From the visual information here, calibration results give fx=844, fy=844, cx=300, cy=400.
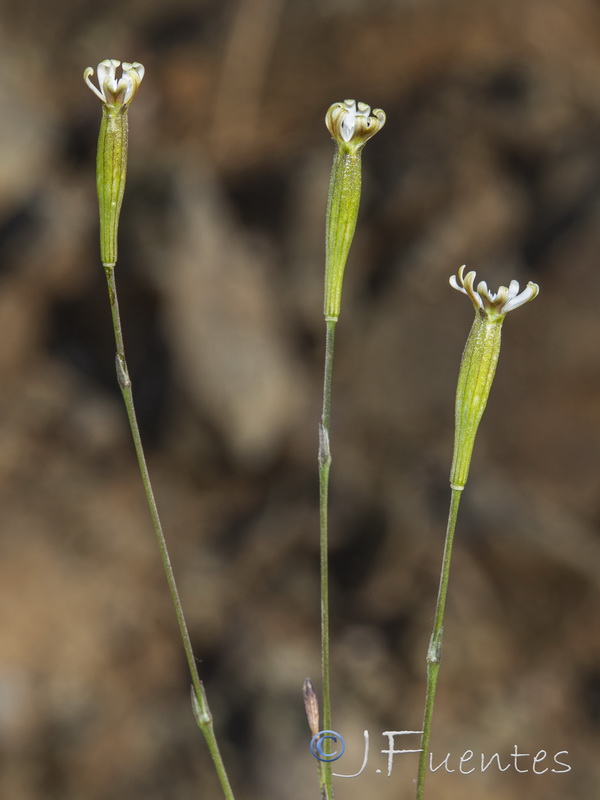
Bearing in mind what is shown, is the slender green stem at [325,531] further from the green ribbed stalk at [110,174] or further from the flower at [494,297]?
the green ribbed stalk at [110,174]

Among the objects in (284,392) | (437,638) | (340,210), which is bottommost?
(437,638)

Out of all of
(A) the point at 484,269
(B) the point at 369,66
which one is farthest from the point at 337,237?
(B) the point at 369,66

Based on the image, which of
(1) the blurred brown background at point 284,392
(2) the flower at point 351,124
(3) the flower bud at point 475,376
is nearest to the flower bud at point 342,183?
(2) the flower at point 351,124

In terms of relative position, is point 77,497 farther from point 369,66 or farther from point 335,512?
point 369,66

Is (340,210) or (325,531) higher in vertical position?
(340,210)

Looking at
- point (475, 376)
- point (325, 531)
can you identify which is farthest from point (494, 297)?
point (325, 531)

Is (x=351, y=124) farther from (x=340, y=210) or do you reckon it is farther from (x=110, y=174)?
(x=110, y=174)
